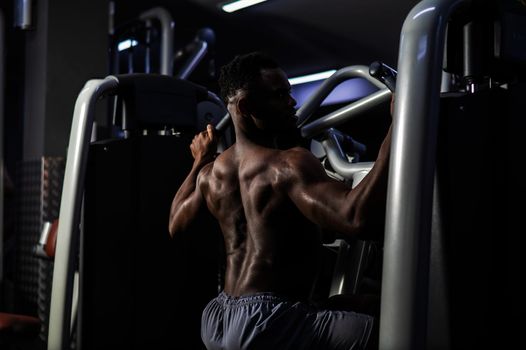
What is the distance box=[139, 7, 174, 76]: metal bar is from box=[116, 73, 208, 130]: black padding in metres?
1.76

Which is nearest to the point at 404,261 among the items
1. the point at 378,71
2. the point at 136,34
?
the point at 378,71

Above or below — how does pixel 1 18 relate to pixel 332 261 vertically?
above

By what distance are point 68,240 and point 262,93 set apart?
796mm

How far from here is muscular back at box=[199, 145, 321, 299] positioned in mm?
1451

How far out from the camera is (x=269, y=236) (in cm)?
147

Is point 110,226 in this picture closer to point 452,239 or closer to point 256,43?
point 452,239

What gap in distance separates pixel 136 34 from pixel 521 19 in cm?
367

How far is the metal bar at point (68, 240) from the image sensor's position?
1.87m

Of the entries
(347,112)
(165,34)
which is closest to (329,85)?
(347,112)

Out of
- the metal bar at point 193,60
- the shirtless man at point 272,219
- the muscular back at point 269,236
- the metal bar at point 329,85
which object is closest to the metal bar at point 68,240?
the shirtless man at point 272,219

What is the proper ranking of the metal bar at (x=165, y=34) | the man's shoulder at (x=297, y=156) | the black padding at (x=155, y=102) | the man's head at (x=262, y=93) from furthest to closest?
the metal bar at (x=165, y=34), the black padding at (x=155, y=102), the man's head at (x=262, y=93), the man's shoulder at (x=297, y=156)

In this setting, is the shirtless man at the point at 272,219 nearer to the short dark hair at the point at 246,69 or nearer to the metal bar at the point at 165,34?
the short dark hair at the point at 246,69

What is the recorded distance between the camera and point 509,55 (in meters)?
1.17

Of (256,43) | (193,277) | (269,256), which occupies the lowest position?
(193,277)
